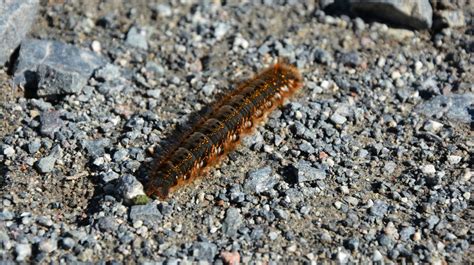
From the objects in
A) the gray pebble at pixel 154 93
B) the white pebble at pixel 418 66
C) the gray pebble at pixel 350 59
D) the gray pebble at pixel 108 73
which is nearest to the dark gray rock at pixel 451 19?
the white pebble at pixel 418 66

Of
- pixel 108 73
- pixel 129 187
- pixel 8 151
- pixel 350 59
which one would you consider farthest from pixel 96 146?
pixel 350 59

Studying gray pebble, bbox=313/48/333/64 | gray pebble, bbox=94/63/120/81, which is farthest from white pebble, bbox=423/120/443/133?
gray pebble, bbox=94/63/120/81

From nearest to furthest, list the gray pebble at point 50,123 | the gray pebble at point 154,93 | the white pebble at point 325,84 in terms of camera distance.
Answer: the gray pebble at point 50,123 → the gray pebble at point 154,93 → the white pebble at point 325,84

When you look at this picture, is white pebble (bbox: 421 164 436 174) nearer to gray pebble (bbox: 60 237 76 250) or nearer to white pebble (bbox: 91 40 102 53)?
gray pebble (bbox: 60 237 76 250)

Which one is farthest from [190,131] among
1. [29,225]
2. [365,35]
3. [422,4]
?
[422,4]

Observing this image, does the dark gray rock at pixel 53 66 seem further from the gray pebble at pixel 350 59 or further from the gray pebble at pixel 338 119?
the gray pebble at pixel 350 59

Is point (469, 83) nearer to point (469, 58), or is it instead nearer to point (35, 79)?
point (469, 58)

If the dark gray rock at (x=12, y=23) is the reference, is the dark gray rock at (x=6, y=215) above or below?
below
